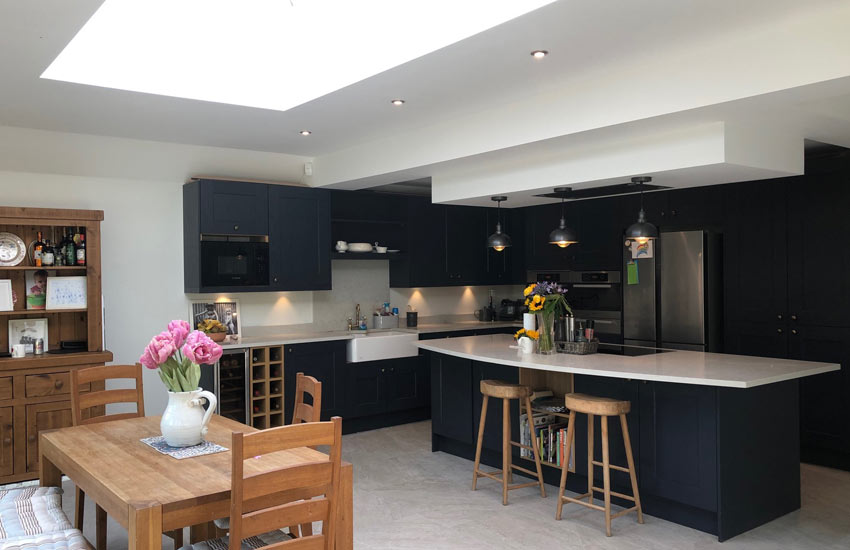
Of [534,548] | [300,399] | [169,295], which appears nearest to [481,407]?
[534,548]

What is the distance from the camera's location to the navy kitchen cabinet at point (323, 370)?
629cm

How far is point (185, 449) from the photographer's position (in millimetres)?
3059

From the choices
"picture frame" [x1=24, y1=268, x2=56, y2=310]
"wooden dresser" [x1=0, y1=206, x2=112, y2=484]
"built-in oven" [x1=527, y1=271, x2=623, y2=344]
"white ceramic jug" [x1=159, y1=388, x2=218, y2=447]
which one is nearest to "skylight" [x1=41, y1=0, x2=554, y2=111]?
"wooden dresser" [x1=0, y1=206, x2=112, y2=484]

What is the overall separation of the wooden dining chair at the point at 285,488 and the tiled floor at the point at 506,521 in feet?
4.73

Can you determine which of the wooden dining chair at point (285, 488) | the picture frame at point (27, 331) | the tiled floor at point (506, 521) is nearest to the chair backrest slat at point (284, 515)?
the wooden dining chair at point (285, 488)

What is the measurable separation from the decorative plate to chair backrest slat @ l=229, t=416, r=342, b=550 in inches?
149

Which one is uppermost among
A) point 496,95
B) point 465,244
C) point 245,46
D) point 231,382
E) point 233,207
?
point 245,46

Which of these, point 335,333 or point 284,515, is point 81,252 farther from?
point 284,515

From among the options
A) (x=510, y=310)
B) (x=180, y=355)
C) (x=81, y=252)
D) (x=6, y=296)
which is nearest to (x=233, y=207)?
(x=81, y=252)

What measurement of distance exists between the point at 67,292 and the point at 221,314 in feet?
4.52

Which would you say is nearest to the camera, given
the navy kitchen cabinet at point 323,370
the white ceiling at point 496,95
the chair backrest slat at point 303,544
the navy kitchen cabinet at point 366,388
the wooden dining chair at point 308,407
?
the chair backrest slat at point 303,544

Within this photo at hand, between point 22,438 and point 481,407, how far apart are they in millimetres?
3396

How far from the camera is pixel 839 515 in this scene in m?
4.30

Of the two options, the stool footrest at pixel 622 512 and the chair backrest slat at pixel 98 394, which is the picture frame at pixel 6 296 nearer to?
the chair backrest slat at pixel 98 394
